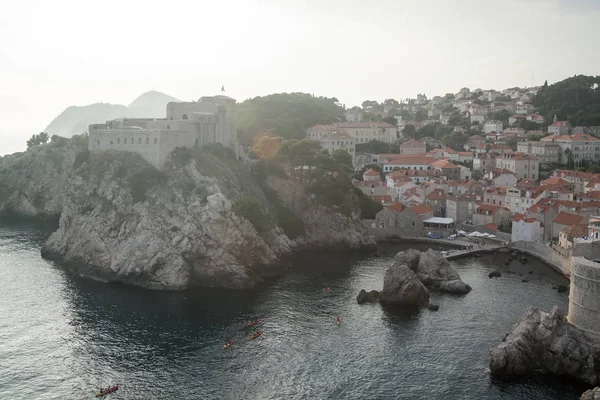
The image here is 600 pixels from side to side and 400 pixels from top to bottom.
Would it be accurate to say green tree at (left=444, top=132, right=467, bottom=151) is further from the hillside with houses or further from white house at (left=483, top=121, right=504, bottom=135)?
white house at (left=483, top=121, right=504, bottom=135)

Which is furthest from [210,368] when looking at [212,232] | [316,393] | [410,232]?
[410,232]

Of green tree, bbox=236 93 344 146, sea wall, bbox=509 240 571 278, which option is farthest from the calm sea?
green tree, bbox=236 93 344 146

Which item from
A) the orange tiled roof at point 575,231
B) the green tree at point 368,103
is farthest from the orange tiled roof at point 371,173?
the green tree at point 368,103

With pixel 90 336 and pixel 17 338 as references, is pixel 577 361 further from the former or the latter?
pixel 17 338

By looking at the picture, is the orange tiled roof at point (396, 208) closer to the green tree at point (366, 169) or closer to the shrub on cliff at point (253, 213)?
the green tree at point (366, 169)

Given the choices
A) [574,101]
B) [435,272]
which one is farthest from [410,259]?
[574,101]

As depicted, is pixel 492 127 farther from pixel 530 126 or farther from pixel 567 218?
pixel 567 218
